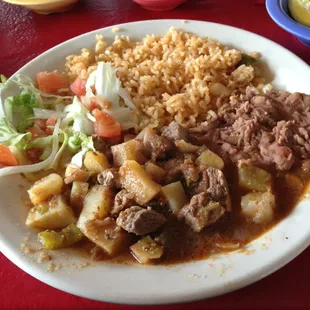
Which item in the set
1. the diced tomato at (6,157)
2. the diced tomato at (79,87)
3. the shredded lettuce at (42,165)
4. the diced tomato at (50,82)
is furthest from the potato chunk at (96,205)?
the diced tomato at (50,82)

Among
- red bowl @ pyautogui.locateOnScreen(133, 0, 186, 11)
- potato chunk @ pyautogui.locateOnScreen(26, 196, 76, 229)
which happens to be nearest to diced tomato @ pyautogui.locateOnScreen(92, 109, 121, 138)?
potato chunk @ pyautogui.locateOnScreen(26, 196, 76, 229)

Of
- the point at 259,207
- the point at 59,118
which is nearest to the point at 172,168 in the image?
the point at 259,207

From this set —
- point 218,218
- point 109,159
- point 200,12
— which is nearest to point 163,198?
point 218,218

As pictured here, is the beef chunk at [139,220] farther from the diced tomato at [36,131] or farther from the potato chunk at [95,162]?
the diced tomato at [36,131]

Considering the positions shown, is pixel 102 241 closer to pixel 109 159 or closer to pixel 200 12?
pixel 109 159

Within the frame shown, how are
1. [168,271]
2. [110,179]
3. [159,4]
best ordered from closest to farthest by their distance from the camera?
[168,271]
[110,179]
[159,4]

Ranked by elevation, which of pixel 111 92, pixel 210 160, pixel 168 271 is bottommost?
pixel 168 271

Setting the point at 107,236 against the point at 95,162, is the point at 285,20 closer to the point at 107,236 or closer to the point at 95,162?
the point at 95,162
